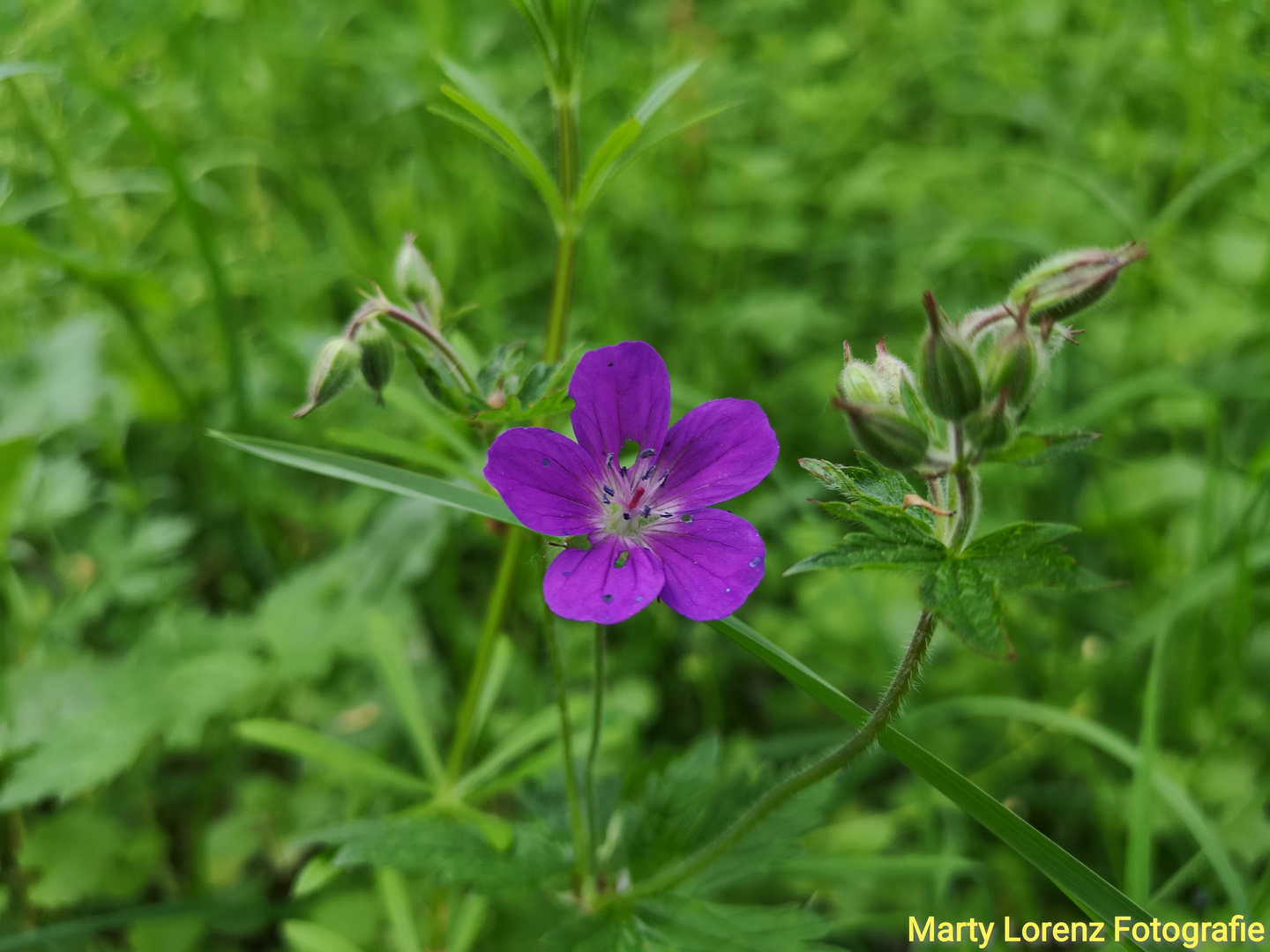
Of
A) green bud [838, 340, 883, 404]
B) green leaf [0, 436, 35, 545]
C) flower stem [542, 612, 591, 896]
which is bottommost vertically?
flower stem [542, 612, 591, 896]

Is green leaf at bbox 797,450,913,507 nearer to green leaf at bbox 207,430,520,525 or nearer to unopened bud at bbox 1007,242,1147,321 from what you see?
unopened bud at bbox 1007,242,1147,321

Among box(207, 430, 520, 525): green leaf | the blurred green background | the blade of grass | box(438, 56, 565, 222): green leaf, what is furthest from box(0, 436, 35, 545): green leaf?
box(438, 56, 565, 222): green leaf

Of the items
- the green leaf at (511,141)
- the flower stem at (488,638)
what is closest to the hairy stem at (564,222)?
the green leaf at (511,141)

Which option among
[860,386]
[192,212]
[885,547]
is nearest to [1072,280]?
[860,386]

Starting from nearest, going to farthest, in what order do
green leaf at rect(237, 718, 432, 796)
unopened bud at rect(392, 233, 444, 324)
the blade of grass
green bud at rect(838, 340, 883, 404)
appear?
green bud at rect(838, 340, 883, 404) → unopened bud at rect(392, 233, 444, 324) → green leaf at rect(237, 718, 432, 796) → the blade of grass

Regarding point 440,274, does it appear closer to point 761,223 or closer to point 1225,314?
point 761,223

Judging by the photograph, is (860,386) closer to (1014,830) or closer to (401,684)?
(1014,830)
